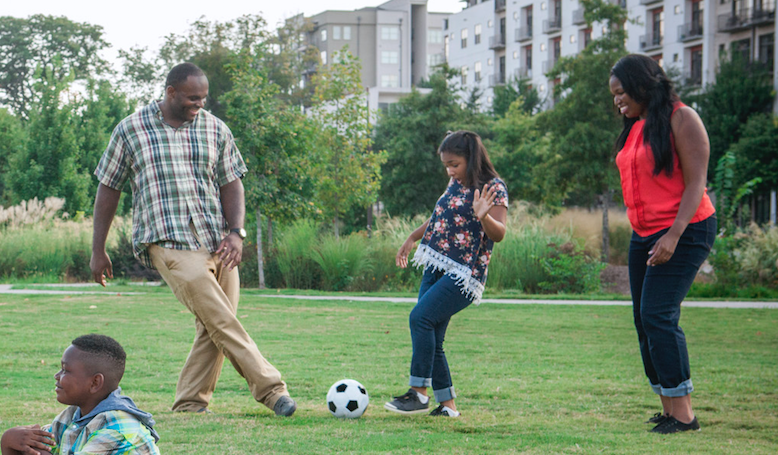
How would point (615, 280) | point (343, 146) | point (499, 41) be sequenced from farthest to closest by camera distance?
point (499, 41) < point (343, 146) < point (615, 280)

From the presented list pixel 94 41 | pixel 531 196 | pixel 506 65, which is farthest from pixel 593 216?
pixel 94 41

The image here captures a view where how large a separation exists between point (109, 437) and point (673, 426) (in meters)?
3.11

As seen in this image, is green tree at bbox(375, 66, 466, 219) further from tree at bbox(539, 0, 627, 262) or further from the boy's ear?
the boy's ear

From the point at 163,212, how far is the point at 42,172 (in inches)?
1002

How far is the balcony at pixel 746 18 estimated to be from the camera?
1533 inches

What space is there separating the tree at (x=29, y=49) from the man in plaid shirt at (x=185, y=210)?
188ft

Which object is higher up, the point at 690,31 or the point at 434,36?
the point at 434,36

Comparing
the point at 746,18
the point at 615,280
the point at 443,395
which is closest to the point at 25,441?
the point at 443,395

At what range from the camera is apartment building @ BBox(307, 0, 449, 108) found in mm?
81438

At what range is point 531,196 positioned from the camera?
33.2 m

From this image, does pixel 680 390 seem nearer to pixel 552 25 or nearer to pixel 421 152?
pixel 421 152

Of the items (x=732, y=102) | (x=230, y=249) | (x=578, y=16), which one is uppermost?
(x=578, y=16)

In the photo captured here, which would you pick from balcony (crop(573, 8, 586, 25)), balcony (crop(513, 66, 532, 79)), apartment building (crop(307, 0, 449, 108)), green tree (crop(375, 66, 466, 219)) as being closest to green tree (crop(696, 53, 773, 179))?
green tree (crop(375, 66, 466, 219))

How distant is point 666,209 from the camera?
4688 mm
